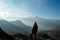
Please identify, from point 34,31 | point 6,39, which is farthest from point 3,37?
point 34,31

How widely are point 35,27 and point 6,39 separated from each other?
425 inches

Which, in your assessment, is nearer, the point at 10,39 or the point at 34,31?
the point at 34,31

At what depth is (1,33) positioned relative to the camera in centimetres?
3650

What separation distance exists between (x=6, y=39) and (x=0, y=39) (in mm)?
1407

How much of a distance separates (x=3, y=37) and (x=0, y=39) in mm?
1605

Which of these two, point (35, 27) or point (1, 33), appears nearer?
point (35, 27)

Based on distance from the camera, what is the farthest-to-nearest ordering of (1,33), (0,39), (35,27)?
(1,33), (0,39), (35,27)

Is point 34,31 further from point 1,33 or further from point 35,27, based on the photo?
point 1,33

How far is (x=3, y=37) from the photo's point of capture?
1395 inches

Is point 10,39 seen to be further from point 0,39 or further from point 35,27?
point 35,27

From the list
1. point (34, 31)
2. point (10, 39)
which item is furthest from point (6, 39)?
point (34, 31)

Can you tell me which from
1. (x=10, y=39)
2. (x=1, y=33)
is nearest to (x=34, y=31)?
(x=10, y=39)

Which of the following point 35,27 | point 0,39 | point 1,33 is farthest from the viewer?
point 1,33

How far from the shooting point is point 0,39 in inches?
1335
